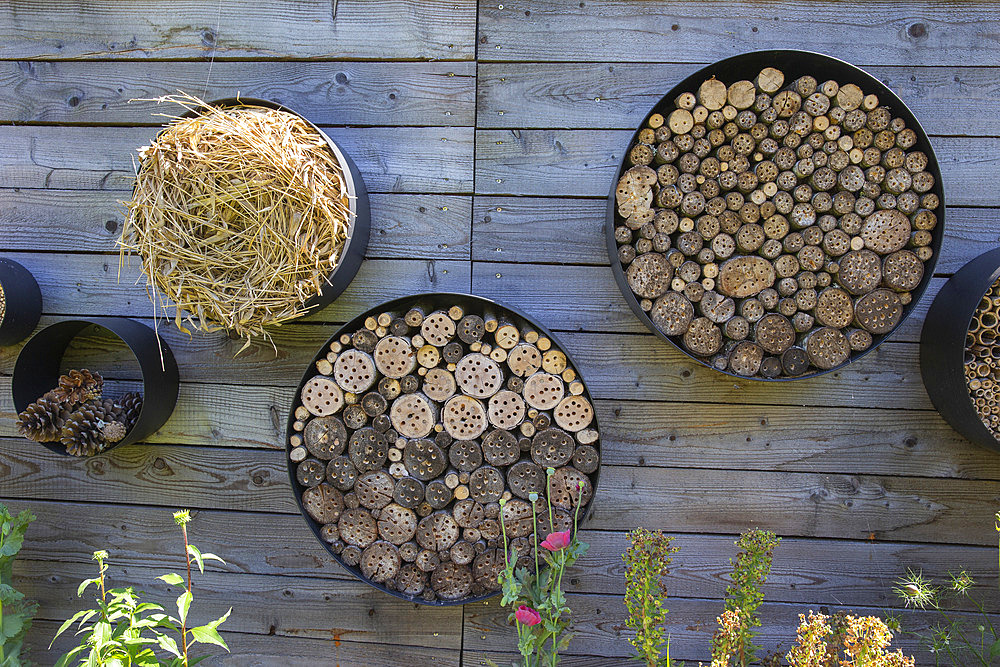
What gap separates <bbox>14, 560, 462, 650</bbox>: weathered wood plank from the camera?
157cm

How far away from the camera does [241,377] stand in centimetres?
158

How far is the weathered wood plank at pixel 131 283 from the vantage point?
1.54 m

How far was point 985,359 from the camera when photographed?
1366 millimetres

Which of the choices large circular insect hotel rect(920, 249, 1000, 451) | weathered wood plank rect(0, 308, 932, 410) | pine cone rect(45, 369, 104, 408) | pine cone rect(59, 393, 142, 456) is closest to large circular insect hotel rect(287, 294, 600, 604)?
weathered wood plank rect(0, 308, 932, 410)

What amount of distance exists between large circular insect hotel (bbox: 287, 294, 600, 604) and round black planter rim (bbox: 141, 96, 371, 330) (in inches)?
4.8

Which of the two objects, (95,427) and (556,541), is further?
(95,427)

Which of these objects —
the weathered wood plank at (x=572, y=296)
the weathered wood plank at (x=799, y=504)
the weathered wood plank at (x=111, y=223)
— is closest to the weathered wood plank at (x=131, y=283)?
the weathered wood plank at (x=111, y=223)

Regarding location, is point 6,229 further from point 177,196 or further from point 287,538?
point 287,538

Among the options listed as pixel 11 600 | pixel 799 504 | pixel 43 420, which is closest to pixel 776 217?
pixel 799 504

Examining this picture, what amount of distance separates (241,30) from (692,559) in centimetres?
181

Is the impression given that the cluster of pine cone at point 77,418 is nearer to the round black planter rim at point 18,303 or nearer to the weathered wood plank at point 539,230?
the round black planter rim at point 18,303

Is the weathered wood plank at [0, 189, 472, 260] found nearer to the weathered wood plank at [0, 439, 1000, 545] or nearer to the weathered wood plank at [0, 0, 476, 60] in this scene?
the weathered wood plank at [0, 0, 476, 60]

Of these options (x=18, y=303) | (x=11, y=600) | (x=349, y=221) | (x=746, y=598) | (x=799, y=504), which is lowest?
(x=11, y=600)

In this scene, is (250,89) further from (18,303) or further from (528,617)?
(528,617)
